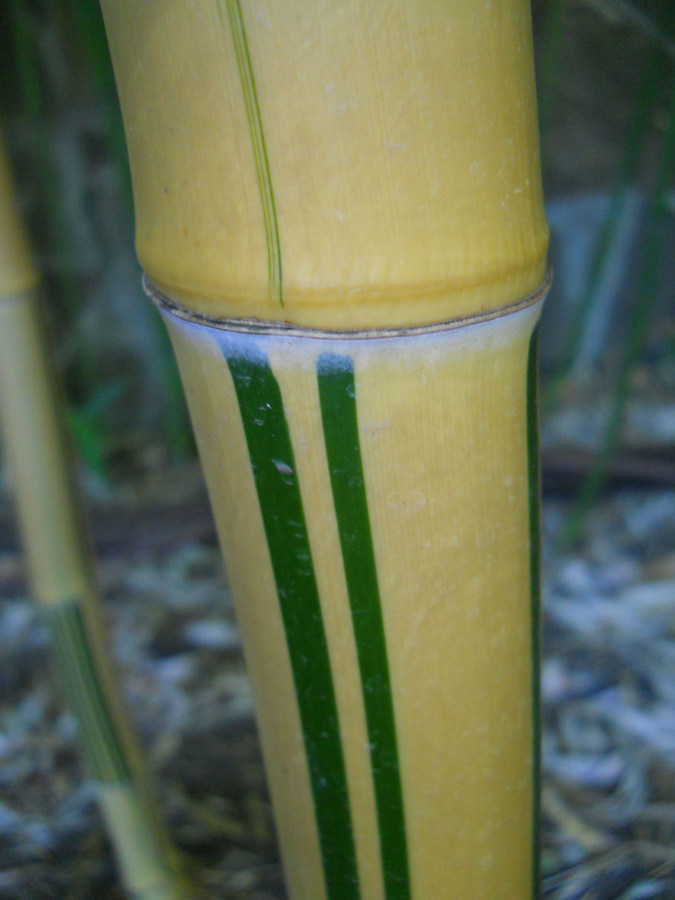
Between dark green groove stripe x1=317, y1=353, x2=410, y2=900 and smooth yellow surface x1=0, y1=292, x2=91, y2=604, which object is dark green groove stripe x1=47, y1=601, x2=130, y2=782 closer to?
smooth yellow surface x1=0, y1=292, x2=91, y2=604

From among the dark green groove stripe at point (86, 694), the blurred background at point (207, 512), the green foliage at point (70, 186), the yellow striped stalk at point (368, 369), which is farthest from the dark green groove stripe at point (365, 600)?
the green foliage at point (70, 186)

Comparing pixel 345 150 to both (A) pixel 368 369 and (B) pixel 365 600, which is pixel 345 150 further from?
(B) pixel 365 600

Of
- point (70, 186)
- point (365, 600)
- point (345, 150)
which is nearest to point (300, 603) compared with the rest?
point (365, 600)

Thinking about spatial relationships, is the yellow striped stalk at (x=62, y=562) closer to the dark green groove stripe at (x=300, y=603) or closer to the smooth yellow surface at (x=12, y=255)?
the smooth yellow surface at (x=12, y=255)

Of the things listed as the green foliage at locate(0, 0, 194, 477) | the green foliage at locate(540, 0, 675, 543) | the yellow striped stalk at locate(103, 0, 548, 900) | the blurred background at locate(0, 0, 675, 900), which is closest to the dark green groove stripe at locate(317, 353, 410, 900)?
the yellow striped stalk at locate(103, 0, 548, 900)

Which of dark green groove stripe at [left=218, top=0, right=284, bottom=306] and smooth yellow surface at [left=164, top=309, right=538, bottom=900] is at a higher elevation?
dark green groove stripe at [left=218, top=0, right=284, bottom=306]

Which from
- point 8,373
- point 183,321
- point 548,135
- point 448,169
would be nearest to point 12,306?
point 8,373
